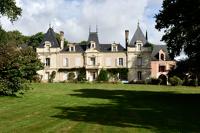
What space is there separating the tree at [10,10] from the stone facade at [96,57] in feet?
154

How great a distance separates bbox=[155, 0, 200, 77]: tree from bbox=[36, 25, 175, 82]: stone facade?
36.1 meters

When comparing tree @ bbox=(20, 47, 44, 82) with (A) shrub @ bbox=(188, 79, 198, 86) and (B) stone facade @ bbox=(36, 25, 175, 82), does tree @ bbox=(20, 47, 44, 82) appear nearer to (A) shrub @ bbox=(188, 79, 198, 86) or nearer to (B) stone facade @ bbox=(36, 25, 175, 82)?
(A) shrub @ bbox=(188, 79, 198, 86)

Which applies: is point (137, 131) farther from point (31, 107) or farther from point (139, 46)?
point (139, 46)

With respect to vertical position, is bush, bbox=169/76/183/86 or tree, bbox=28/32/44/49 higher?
tree, bbox=28/32/44/49

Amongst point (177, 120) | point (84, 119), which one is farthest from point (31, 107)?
point (177, 120)

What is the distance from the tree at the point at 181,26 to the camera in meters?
35.2

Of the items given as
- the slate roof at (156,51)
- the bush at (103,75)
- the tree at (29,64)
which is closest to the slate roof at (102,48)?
the bush at (103,75)

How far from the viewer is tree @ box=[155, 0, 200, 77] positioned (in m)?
35.2

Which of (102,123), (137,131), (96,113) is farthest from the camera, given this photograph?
(96,113)

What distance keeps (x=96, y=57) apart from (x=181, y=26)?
128ft

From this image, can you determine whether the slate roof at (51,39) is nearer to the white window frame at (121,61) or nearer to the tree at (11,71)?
the white window frame at (121,61)

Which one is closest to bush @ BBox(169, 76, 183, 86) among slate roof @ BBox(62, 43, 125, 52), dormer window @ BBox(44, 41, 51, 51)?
slate roof @ BBox(62, 43, 125, 52)

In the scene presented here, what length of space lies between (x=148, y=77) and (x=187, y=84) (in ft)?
48.7

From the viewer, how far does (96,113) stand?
2203cm
